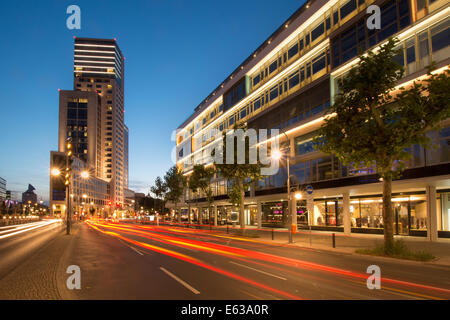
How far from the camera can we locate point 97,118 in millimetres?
164500

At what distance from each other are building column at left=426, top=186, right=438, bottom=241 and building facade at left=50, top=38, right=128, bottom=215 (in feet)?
463

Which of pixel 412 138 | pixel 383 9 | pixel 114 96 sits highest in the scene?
pixel 114 96

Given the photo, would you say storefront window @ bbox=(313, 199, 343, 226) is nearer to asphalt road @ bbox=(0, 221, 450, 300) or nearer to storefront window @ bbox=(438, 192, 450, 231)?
storefront window @ bbox=(438, 192, 450, 231)

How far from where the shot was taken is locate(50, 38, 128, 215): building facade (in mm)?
157000

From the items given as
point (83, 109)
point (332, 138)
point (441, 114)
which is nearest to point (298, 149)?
point (332, 138)

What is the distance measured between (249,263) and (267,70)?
33.5 m

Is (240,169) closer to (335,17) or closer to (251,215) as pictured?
(335,17)

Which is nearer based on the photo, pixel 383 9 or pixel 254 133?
pixel 383 9

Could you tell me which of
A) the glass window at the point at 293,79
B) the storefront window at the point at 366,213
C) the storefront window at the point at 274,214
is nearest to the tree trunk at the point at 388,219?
the storefront window at the point at 366,213

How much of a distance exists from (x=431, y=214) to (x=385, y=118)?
10908mm

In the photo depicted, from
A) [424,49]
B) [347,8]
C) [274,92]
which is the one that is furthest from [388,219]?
[274,92]

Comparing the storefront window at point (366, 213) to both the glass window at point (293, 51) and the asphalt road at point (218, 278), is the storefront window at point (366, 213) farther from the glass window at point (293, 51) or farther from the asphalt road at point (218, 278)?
the glass window at point (293, 51)
